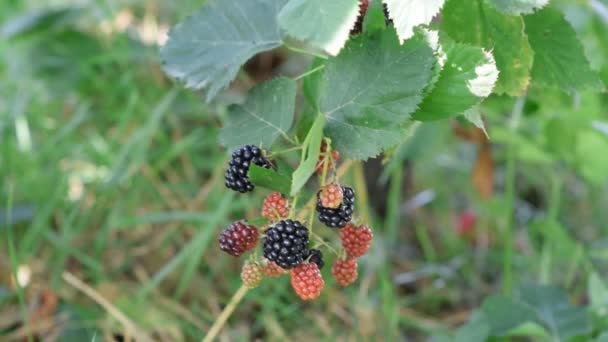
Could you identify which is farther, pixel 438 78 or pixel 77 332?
pixel 77 332

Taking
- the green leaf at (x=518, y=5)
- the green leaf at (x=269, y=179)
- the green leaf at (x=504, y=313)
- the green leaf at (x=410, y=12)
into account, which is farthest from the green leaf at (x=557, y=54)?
the green leaf at (x=504, y=313)

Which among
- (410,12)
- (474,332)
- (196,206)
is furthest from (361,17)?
(196,206)

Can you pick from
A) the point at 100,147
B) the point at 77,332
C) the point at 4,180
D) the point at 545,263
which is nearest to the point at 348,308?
the point at 545,263

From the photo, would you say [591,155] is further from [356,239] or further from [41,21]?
[41,21]

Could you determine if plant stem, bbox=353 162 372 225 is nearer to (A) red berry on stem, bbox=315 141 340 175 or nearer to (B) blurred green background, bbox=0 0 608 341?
(B) blurred green background, bbox=0 0 608 341

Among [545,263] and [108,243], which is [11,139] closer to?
[108,243]

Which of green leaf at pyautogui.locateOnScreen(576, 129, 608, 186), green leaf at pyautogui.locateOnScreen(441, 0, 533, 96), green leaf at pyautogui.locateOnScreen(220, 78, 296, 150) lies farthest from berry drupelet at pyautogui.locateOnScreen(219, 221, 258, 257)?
green leaf at pyautogui.locateOnScreen(576, 129, 608, 186)
